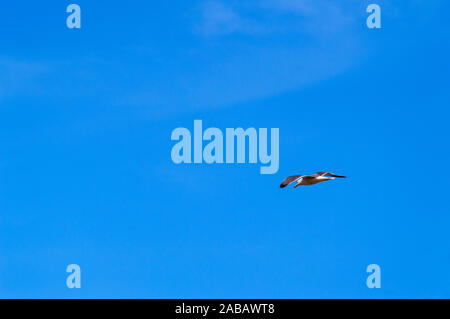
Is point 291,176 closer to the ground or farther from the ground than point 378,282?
farther from the ground
